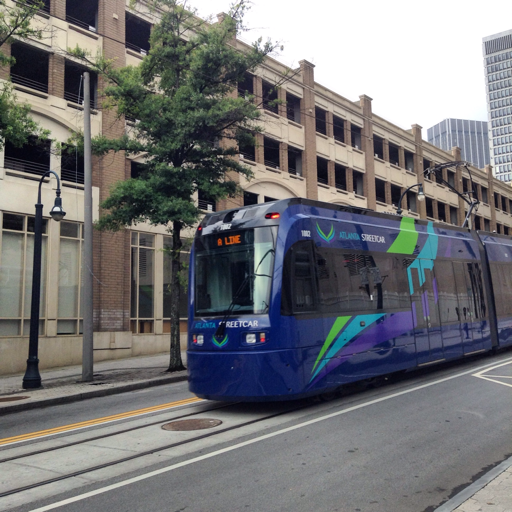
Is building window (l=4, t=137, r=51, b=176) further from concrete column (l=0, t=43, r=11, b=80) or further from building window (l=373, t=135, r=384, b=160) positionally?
building window (l=373, t=135, r=384, b=160)

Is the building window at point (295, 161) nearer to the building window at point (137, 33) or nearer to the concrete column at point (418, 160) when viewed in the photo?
the building window at point (137, 33)

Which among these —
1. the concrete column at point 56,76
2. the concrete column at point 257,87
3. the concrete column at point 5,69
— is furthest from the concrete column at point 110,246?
the concrete column at point 257,87

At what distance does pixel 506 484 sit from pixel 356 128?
30.7 meters

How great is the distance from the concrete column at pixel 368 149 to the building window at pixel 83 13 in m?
17.6

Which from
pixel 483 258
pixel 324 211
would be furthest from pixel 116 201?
pixel 483 258

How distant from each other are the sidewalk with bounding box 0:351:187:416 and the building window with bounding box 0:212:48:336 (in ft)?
5.59

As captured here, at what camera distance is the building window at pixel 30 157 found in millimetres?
18547

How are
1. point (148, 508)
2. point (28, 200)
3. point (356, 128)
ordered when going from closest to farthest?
point (148, 508) < point (28, 200) < point (356, 128)

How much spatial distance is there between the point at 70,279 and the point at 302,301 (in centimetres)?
1266

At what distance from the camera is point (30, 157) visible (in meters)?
19.1

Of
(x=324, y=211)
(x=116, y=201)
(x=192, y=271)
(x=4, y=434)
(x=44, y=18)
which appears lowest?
(x=4, y=434)

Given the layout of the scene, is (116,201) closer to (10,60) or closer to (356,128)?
(10,60)

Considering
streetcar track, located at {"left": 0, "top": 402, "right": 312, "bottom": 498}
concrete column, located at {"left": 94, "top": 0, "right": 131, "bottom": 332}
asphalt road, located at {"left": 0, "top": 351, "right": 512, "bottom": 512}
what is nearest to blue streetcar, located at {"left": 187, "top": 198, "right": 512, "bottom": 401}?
streetcar track, located at {"left": 0, "top": 402, "right": 312, "bottom": 498}

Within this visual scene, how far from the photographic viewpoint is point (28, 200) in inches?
720
